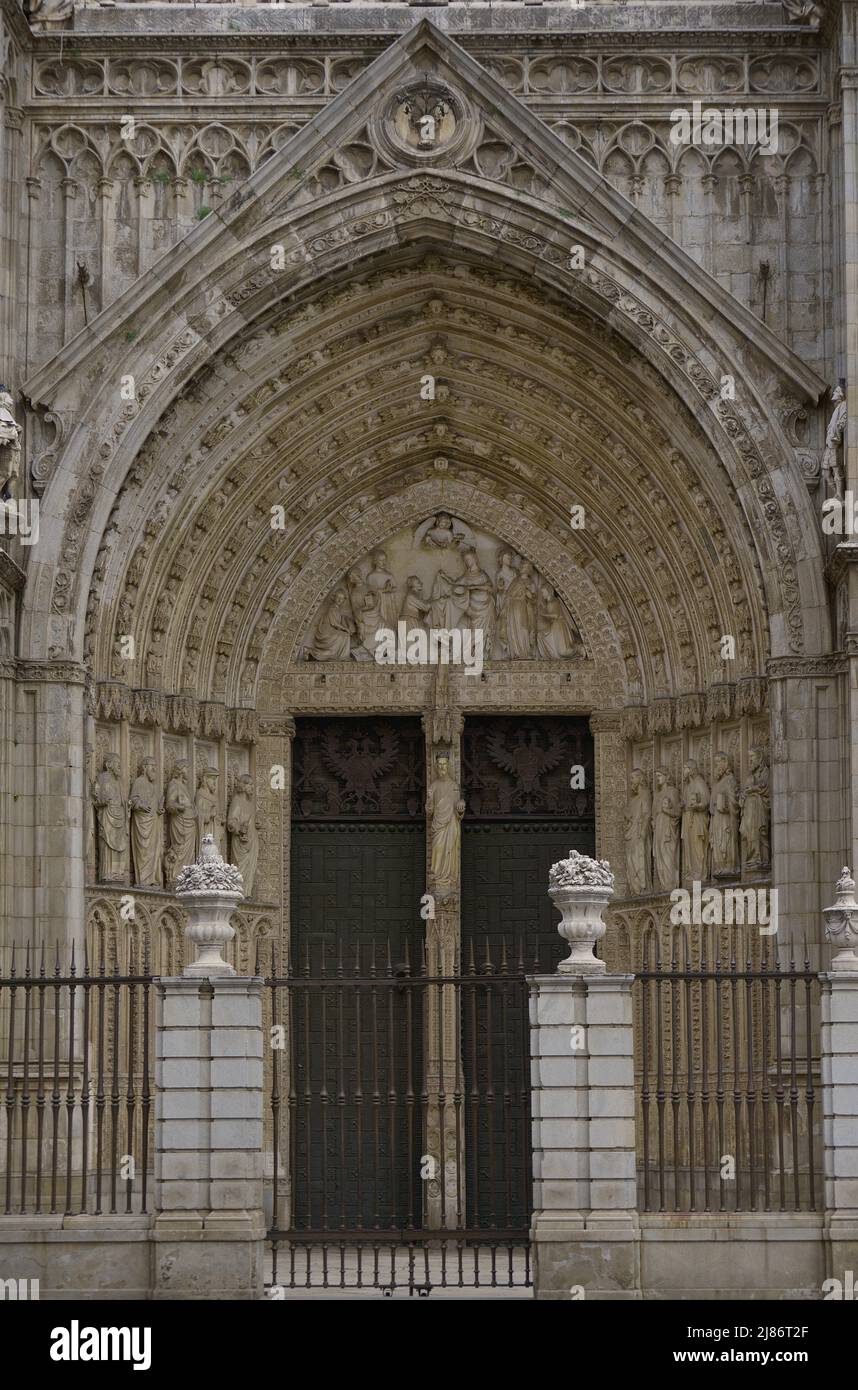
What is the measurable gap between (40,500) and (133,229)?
2.65 metres

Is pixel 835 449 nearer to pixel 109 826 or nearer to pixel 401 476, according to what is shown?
pixel 401 476

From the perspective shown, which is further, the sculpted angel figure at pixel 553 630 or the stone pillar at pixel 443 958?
the sculpted angel figure at pixel 553 630

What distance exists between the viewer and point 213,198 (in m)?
20.9

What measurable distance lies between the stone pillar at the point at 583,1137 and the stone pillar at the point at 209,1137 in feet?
6.20

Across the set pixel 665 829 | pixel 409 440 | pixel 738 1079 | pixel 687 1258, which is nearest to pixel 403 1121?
pixel 665 829

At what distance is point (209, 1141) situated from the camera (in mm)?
15602

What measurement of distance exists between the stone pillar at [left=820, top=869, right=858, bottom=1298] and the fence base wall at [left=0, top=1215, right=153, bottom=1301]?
14.9 feet

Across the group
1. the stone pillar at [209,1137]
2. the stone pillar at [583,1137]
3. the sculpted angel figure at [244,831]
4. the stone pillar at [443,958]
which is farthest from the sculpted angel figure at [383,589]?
the stone pillar at [583,1137]

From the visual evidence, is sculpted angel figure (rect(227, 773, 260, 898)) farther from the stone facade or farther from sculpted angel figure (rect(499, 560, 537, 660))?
sculpted angel figure (rect(499, 560, 537, 660))

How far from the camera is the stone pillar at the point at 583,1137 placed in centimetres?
1537

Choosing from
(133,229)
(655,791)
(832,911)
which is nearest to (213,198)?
(133,229)

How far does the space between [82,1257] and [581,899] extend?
4.11m

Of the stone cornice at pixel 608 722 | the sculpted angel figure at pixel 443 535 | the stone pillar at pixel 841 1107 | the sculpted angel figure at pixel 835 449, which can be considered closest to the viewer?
the stone pillar at pixel 841 1107

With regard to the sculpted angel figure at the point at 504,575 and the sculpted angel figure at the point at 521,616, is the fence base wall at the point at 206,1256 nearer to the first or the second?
the sculpted angel figure at the point at 521,616
